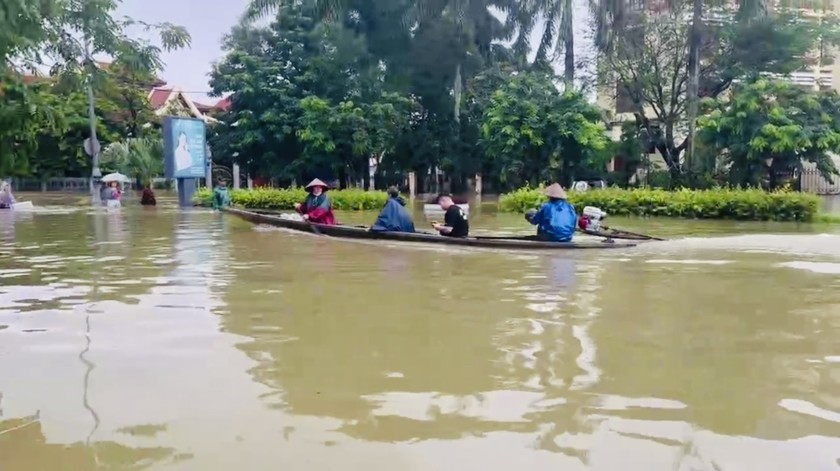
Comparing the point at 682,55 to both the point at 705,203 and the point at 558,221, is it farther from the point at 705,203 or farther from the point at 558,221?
the point at 558,221

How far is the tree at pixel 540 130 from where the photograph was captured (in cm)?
2586

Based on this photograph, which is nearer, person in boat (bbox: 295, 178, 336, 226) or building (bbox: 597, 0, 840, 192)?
person in boat (bbox: 295, 178, 336, 226)

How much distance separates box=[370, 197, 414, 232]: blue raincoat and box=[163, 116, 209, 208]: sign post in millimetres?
17016

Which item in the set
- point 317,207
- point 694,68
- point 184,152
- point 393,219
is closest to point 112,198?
point 184,152

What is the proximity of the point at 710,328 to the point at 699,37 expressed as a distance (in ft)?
64.0

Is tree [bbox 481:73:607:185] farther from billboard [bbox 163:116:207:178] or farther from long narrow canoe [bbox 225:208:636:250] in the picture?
long narrow canoe [bbox 225:208:636:250]

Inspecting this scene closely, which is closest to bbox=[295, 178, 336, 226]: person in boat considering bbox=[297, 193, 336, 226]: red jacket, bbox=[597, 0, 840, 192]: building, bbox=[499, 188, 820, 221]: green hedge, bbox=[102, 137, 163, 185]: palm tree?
bbox=[297, 193, 336, 226]: red jacket

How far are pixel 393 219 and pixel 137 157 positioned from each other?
29091mm

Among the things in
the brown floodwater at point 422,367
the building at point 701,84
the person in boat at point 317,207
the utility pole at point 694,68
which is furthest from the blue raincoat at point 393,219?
the utility pole at point 694,68

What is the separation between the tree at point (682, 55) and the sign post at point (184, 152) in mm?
14582

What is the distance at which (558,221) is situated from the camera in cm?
1163

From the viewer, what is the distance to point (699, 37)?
2367 cm

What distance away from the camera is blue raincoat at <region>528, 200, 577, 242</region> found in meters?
11.6

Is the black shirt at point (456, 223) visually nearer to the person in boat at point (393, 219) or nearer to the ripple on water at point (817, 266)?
the person in boat at point (393, 219)
